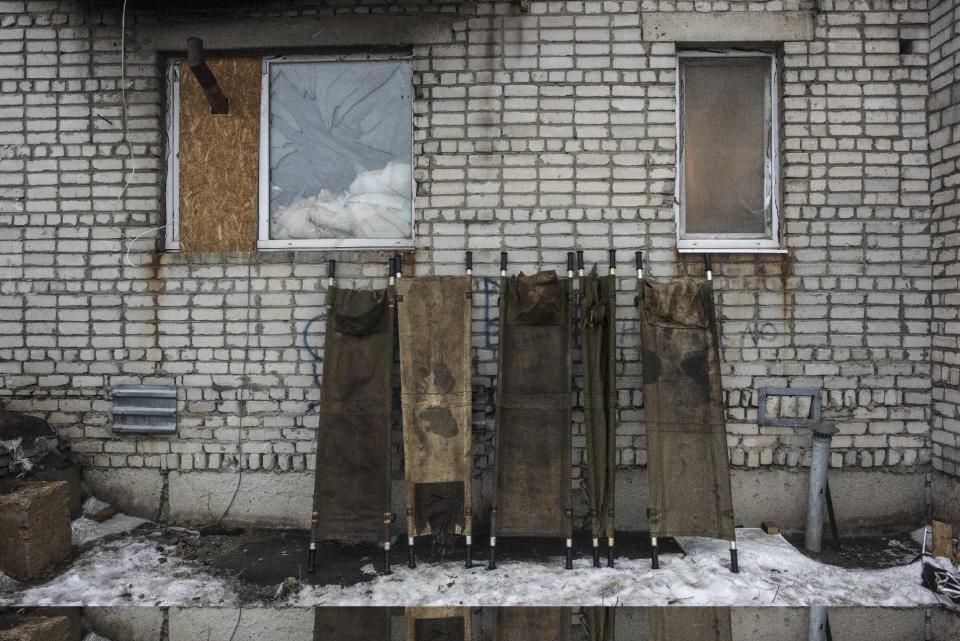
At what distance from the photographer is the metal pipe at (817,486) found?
12.4ft

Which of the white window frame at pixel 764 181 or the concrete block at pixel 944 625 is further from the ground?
the white window frame at pixel 764 181

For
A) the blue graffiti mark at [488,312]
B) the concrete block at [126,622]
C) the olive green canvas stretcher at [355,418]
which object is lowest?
the concrete block at [126,622]

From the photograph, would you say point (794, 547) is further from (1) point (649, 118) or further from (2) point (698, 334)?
(1) point (649, 118)

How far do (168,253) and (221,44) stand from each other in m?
1.50

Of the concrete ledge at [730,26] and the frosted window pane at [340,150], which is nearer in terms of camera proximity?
the concrete ledge at [730,26]

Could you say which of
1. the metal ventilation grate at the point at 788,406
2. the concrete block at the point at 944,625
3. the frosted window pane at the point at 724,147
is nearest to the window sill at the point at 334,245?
the frosted window pane at the point at 724,147

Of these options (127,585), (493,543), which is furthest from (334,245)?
(127,585)

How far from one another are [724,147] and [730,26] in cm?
78

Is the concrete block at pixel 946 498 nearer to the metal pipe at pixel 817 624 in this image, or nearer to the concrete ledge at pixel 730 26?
the metal pipe at pixel 817 624

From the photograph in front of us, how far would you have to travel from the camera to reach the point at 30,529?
336cm

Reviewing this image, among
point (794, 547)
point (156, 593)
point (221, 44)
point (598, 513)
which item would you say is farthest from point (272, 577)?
point (221, 44)

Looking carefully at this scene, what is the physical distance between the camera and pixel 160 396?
414cm

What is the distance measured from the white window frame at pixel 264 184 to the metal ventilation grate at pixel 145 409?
101 centimetres

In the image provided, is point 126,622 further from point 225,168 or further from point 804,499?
point 804,499
